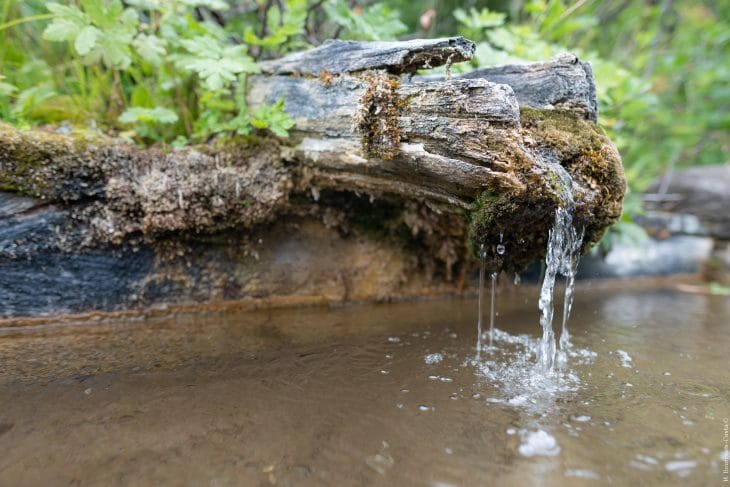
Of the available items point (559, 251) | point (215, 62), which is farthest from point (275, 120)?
point (559, 251)

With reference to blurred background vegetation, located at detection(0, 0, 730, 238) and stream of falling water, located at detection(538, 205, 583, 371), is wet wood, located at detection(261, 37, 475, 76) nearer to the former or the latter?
blurred background vegetation, located at detection(0, 0, 730, 238)

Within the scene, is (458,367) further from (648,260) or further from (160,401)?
(648,260)

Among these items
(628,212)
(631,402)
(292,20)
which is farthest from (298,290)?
(628,212)

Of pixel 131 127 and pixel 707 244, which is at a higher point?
pixel 131 127

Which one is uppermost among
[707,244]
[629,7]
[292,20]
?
[629,7]

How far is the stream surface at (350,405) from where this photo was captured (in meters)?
1.52

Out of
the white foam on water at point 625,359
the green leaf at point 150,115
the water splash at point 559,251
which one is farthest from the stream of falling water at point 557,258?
the green leaf at point 150,115

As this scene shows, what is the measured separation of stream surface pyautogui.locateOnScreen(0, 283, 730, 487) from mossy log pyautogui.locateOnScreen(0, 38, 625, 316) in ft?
1.45

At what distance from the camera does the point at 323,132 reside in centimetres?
283

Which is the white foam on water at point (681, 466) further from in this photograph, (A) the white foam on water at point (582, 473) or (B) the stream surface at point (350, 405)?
(A) the white foam on water at point (582, 473)

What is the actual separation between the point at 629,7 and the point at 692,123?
251 cm

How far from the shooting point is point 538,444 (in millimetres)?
1671

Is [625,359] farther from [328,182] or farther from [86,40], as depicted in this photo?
[86,40]

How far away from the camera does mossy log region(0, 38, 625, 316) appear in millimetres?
2264
